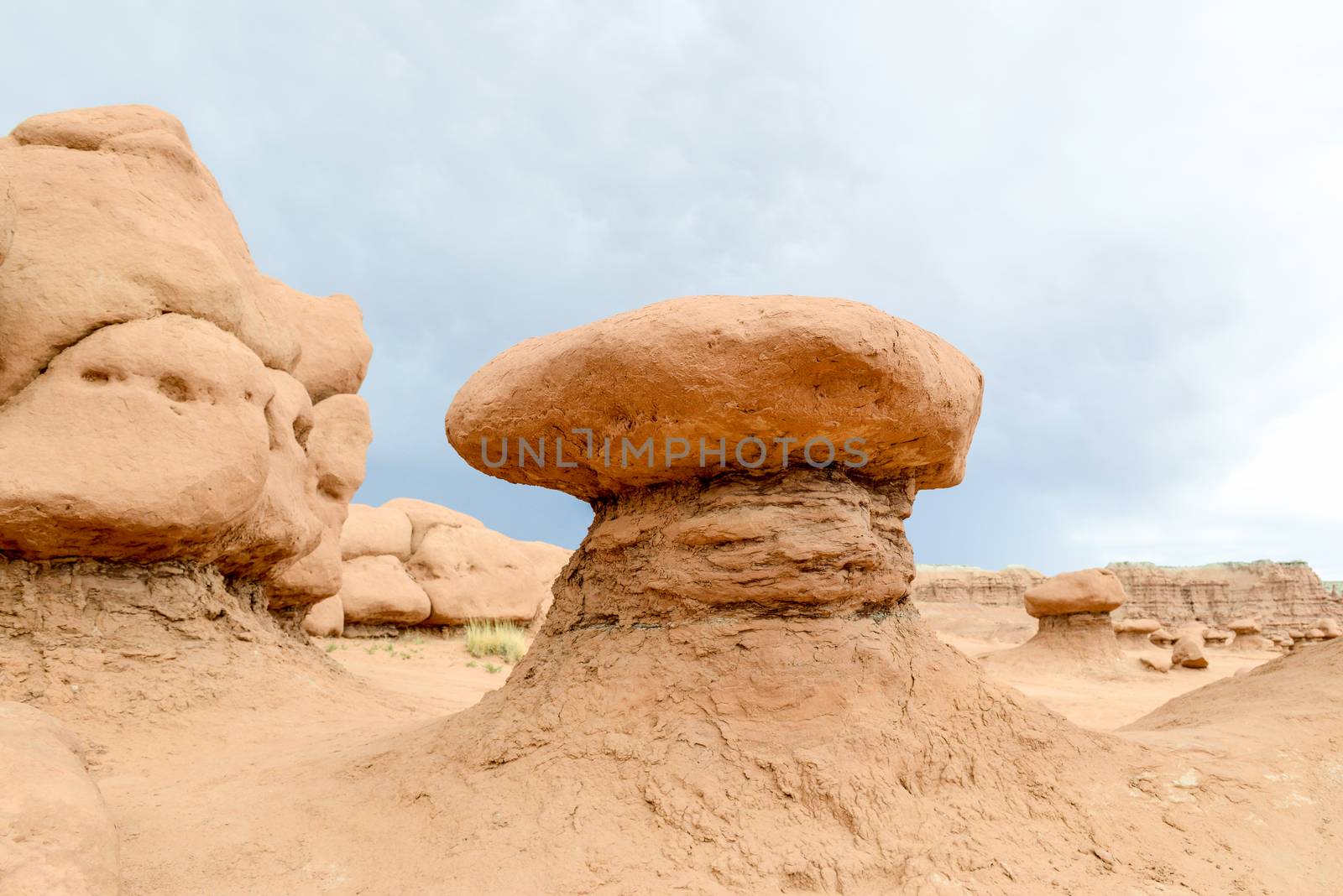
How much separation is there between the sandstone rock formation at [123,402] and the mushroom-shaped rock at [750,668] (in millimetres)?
1929

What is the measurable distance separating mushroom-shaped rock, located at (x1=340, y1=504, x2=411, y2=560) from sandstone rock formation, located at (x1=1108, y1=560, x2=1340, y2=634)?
24.3 meters

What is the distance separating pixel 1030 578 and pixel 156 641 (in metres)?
33.1

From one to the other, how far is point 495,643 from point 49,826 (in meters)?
8.60

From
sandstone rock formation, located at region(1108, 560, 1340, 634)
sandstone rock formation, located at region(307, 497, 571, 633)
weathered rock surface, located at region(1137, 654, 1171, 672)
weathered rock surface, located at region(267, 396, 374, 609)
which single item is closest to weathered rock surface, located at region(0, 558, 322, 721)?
weathered rock surface, located at region(267, 396, 374, 609)

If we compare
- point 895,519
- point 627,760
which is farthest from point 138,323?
point 895,519

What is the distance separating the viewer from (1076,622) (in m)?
13.1

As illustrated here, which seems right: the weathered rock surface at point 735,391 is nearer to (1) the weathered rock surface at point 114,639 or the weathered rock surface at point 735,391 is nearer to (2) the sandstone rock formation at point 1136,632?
(1) the weathered rock surface at point 114,639

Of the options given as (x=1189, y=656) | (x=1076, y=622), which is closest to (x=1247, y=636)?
(x=1189, y=656)

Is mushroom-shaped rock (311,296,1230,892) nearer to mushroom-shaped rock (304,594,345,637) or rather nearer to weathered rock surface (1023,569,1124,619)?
mushroom-shaped rock (304,594,345,637)

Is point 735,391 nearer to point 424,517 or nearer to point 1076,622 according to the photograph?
point 424,517

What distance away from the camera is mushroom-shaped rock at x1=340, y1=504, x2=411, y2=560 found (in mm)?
11508

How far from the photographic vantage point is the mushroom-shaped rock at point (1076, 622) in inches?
501

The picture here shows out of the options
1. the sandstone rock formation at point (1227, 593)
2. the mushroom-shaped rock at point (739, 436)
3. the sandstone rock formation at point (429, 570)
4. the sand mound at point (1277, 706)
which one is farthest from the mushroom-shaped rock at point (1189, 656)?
the sandstone rock formation at point (1227, 593)

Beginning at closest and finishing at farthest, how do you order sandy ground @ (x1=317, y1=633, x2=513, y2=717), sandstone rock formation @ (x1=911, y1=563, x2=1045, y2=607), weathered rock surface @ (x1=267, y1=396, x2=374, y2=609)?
weathered rock surface @ (x1=267, y1=396, x2=374, y2=609) < sandy ground @ (x1=317, y1=633, x2=513, y2=717) < sandstone rock formation @ (x1=911, y1=563, x2=1045, y2=607)
